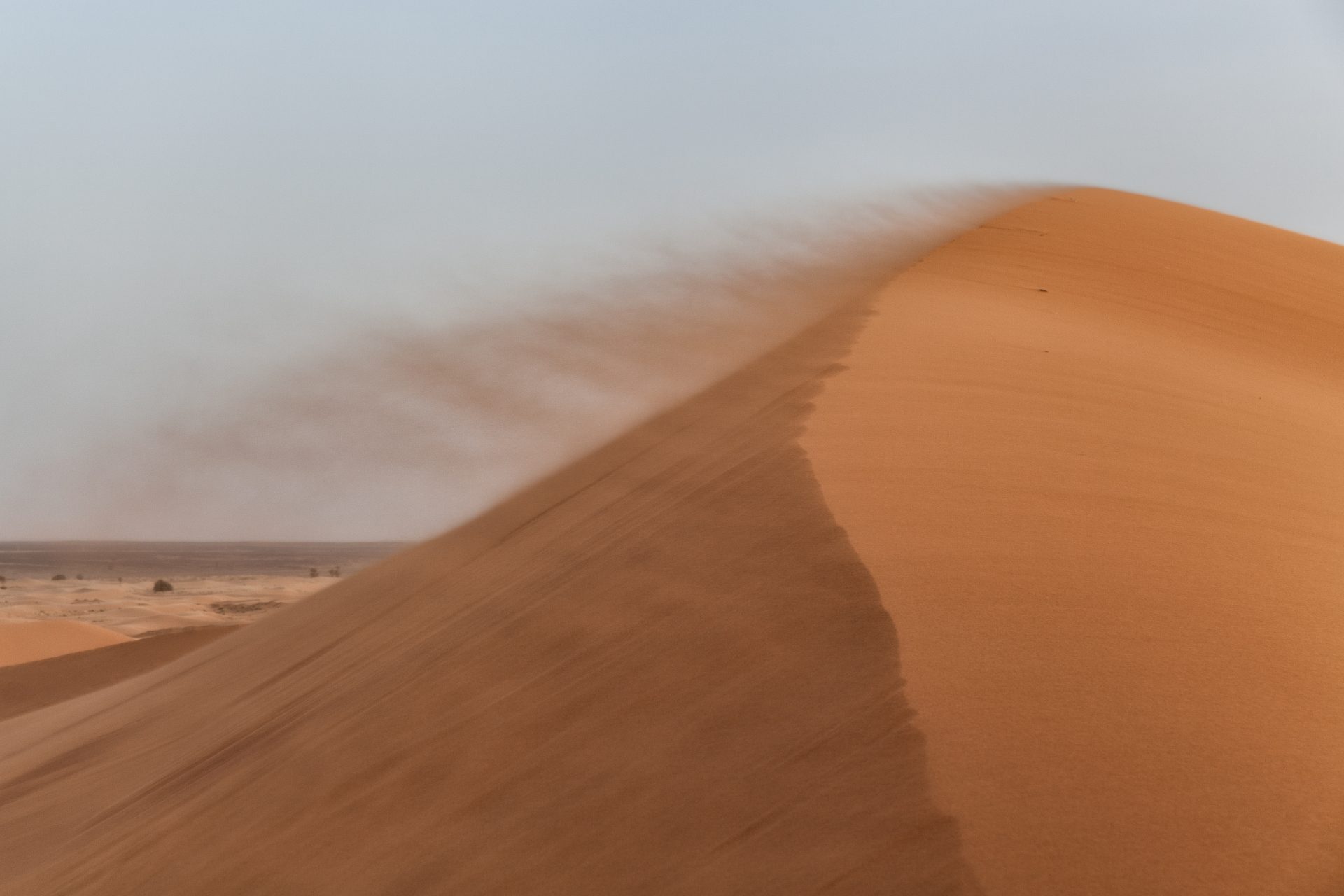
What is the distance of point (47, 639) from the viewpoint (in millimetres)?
15969

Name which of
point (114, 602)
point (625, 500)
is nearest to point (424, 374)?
point (625, 500)

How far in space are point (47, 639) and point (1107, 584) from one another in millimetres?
15934

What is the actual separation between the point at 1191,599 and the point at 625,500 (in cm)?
286

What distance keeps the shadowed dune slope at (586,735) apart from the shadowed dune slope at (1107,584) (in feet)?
0.58

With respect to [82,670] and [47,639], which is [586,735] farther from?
[47,639]

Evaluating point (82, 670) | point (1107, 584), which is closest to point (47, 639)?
point (82, 670)

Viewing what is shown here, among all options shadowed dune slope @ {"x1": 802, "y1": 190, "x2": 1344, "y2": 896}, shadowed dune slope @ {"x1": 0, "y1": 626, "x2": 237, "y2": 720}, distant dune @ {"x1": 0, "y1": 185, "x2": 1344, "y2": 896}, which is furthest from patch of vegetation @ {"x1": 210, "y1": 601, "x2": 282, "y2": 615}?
shadowed dune slope @ {"x1": 802, "y1": 190, "x2": 1344, "y2": 896}

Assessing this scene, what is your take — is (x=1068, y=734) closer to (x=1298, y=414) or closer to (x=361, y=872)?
(x=361, y=872)

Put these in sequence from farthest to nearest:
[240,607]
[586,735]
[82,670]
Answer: [240,607], [82,670], [586,735]

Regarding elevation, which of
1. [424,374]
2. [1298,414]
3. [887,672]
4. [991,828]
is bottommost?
[991,828]

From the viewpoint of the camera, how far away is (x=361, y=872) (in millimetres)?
3365

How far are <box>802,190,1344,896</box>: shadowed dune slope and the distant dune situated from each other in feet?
0.04

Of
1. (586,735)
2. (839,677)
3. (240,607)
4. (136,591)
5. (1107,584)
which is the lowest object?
(136,591)

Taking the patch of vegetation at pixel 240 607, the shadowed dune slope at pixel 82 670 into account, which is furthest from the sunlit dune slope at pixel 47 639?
the patch of vegetation at pixel 240 607
